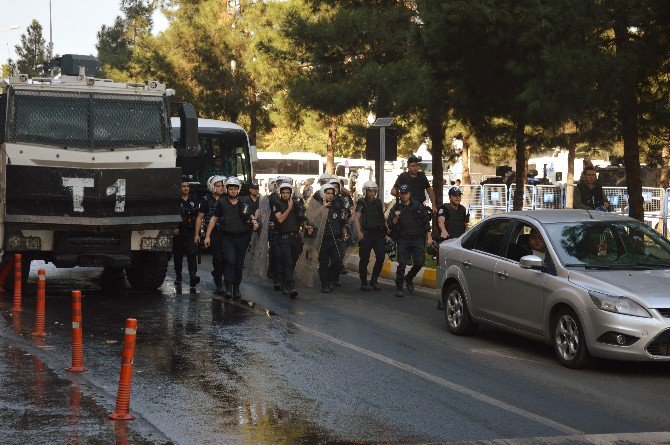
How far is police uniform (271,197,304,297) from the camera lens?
17.1m

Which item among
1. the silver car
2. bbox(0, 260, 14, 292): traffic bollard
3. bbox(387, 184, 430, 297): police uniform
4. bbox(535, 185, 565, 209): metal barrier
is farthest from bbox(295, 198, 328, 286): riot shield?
bbox(535, 185, 565, 209): metal barrier

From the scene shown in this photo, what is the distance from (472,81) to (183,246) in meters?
7.09

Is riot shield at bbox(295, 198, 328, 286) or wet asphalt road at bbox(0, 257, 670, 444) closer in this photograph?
wet asphalt road at bbox(0, 257, 670, 444)

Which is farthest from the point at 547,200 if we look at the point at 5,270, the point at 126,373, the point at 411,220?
the point at 126,373

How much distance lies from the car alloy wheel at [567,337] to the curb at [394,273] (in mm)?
8198

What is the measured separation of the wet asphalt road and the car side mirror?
3.03ft

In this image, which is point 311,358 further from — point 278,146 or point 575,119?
point 278,146

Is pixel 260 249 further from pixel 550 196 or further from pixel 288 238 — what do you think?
pixel 550 196

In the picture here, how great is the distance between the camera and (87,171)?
52.0ft

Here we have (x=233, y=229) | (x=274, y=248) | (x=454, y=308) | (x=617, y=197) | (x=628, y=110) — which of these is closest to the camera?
(x=454, y=308)

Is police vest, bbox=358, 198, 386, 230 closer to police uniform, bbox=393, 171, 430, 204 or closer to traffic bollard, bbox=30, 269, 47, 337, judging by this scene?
police uniform, bbox=393, 171, 430, 204

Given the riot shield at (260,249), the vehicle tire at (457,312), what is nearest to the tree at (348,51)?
the riot shield at (260,249)

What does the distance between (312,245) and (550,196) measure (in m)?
16.7

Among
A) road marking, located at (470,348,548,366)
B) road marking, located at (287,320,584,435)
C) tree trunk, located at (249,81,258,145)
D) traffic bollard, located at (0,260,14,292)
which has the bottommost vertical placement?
road marking, located at (470,348,548,366)
